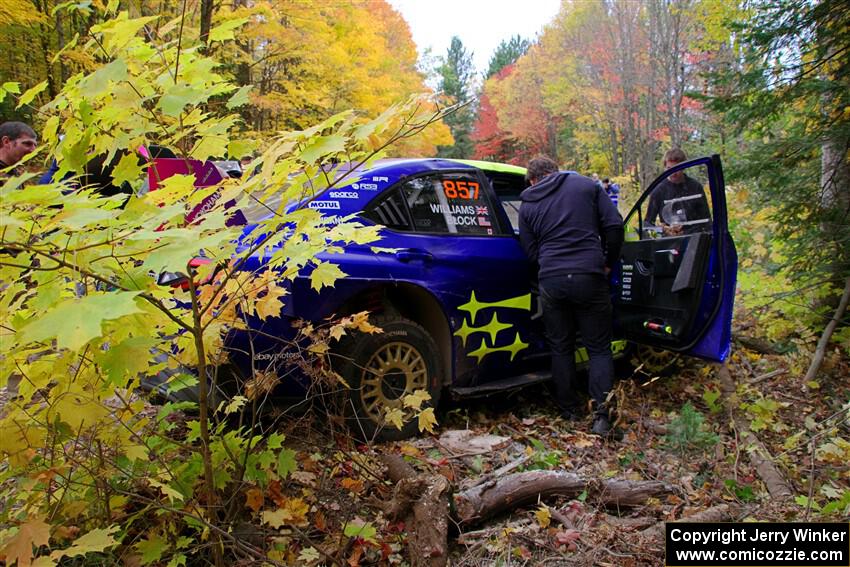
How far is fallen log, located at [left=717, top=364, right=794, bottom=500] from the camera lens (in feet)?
9.33

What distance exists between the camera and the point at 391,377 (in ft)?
11.2

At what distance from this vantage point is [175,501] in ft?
6.50

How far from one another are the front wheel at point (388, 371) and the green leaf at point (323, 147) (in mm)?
1959

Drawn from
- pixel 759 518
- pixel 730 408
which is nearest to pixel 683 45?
pixel 730 408

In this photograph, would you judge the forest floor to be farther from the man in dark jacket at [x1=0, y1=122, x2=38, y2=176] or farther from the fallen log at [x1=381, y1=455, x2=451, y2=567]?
the man in dark jacket at [x1=0, y1=122, x2=38, y2=176]

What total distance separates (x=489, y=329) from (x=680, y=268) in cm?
147

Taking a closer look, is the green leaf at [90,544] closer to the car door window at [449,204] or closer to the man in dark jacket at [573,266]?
the car door window at [449,204]

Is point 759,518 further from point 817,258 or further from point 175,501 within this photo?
point 817,258

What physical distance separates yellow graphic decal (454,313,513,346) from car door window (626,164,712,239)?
1517 millimetres

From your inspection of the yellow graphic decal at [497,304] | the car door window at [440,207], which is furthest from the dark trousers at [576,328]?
the car door window at [440,207]

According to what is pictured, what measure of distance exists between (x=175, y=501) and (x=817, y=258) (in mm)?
Answer: 5240

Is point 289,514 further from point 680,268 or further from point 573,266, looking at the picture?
point 680,268

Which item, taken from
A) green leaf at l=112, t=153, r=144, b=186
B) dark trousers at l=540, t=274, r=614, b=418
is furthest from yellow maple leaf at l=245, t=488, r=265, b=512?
dark trousers at l=540, t=274, r=614, b=418

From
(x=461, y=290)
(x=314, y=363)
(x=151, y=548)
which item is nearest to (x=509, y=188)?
(x=461, y=290)
